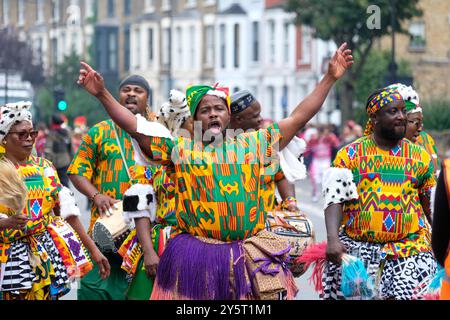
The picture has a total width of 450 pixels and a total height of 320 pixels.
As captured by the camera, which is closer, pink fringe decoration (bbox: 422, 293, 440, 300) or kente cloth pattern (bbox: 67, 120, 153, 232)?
pink fringe decoration (bbox: 422, 293, 440, 300)

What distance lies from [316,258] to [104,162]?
226cm

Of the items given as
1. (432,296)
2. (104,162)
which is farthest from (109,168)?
(432,296)

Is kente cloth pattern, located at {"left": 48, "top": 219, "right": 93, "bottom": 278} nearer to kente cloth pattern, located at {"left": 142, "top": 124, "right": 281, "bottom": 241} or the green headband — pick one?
kente cloth pattern, located at {"left": 142, "top": 124, "right": 281, "bottom": 241}

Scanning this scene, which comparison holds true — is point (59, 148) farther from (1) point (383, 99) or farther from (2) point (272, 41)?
(2) point (272, 41)

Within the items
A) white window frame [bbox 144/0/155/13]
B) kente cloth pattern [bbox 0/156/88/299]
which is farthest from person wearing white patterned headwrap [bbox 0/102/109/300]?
white window frame [bbox 144/0/155/13]

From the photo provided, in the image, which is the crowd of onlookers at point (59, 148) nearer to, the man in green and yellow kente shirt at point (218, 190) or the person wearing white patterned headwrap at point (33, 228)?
the person wearing white patterned headwrap at point (33, 228)

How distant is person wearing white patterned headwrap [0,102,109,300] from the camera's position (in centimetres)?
748

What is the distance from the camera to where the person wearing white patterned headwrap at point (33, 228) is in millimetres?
7480

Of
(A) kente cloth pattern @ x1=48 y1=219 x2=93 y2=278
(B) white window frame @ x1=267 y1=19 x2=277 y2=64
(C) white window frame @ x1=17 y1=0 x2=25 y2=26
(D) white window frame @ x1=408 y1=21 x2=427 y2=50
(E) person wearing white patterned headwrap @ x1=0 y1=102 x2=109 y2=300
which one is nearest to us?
(E) person wearing white patterned headwrap @ x1=0 y1=102 x2=109 y2=300

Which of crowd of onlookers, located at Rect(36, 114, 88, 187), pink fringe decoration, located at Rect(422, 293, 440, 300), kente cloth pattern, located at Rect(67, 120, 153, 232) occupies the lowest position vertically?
crowd of onlookers, located at Rect(36, 114, 88, 187)

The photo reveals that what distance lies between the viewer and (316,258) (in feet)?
24.9

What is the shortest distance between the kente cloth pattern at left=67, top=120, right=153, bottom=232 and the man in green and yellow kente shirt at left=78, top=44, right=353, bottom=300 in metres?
2.55

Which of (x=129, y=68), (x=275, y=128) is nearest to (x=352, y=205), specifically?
(x=275, y=128)

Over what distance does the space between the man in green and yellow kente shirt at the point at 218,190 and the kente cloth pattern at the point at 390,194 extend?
3.69 feet
